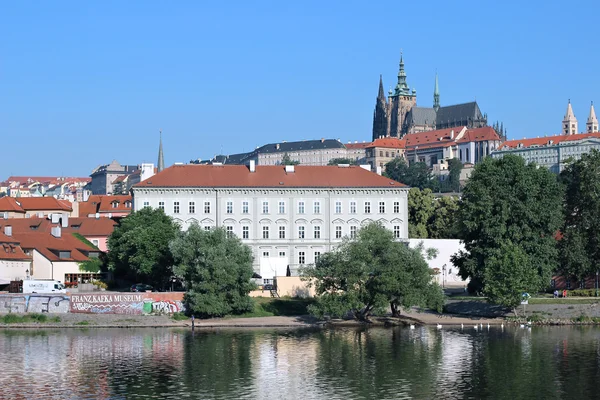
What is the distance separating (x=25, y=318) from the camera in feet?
237

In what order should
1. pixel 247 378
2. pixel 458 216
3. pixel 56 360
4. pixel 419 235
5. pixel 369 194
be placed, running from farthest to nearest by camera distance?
1. pixel 419 235
2. pixel 369 194
3. pixel 458 216
4. pixel 56 360
5. pixel 247 378

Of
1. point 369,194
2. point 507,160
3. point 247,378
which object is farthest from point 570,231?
point 247,378

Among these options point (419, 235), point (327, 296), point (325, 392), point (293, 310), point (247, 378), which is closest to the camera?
point (325, 392)

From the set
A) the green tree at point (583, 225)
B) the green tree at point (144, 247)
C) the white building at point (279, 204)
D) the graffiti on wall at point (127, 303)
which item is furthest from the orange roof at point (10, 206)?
the green tree at point (583, 225)

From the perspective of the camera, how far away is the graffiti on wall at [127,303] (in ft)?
244

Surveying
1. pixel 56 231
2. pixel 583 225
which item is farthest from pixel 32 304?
pixel 583 225

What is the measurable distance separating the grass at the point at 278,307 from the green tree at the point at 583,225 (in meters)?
20.4

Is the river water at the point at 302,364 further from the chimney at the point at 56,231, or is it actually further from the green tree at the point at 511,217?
the chimney at the point at 56,231

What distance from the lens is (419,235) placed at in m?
115

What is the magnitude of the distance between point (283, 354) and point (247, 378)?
7799mm

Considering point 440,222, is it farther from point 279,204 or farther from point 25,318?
point 25,318

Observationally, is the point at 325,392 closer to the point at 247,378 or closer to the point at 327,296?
the point at 247,378

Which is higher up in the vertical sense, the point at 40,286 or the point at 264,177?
the point at 264,177

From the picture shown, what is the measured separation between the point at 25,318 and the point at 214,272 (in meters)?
13.6
